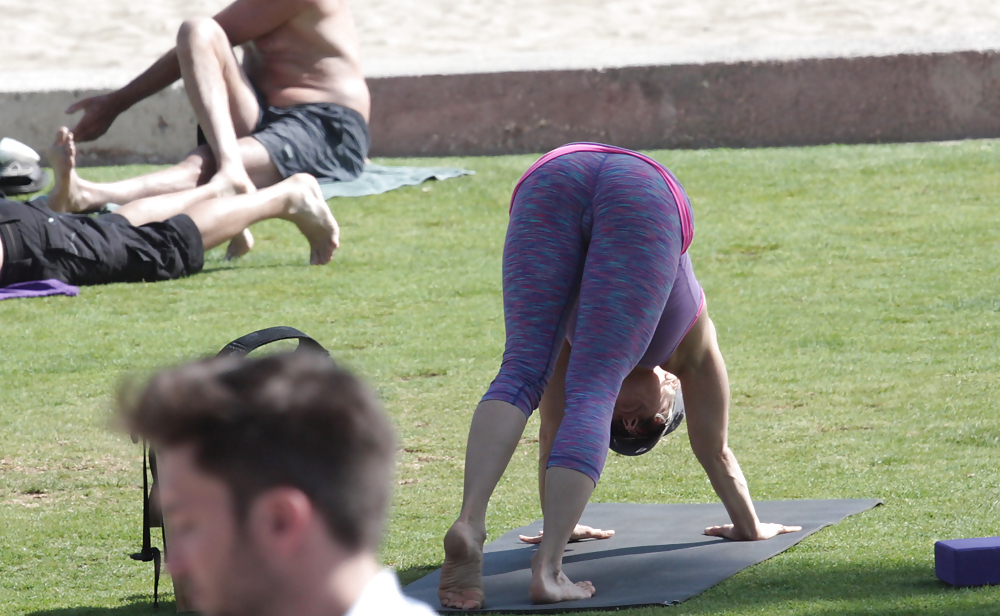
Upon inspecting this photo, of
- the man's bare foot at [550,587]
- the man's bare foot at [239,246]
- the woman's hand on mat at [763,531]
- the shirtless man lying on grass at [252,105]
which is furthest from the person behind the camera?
the man's bare foot at [239,246]

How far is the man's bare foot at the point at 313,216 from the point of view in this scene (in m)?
6.29

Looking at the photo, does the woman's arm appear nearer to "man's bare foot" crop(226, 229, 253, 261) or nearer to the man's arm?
"man's bare foot" crop(226, 229, 253, 261)

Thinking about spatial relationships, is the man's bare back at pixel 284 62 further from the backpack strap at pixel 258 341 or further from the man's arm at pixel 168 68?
the backpack strap at pixel 258 341

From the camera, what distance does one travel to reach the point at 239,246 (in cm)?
686

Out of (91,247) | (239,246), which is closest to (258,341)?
(91,247)

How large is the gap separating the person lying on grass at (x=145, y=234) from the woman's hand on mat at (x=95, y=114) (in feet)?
3.10

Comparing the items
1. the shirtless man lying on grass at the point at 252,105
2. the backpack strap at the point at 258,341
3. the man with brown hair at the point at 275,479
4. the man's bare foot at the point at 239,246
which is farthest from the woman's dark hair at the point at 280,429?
the man's bare foot at the point at 239,246

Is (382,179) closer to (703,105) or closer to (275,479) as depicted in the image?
(703,105)

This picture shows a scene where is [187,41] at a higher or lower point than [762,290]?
higher

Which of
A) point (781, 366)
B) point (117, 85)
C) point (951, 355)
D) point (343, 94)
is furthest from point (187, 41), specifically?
point (951, 355)

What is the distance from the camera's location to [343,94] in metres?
7.71

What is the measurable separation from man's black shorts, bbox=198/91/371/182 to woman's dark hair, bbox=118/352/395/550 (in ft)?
20.2

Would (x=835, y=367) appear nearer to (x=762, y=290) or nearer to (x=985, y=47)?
(x=762, y=290)

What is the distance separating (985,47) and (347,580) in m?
8.51
